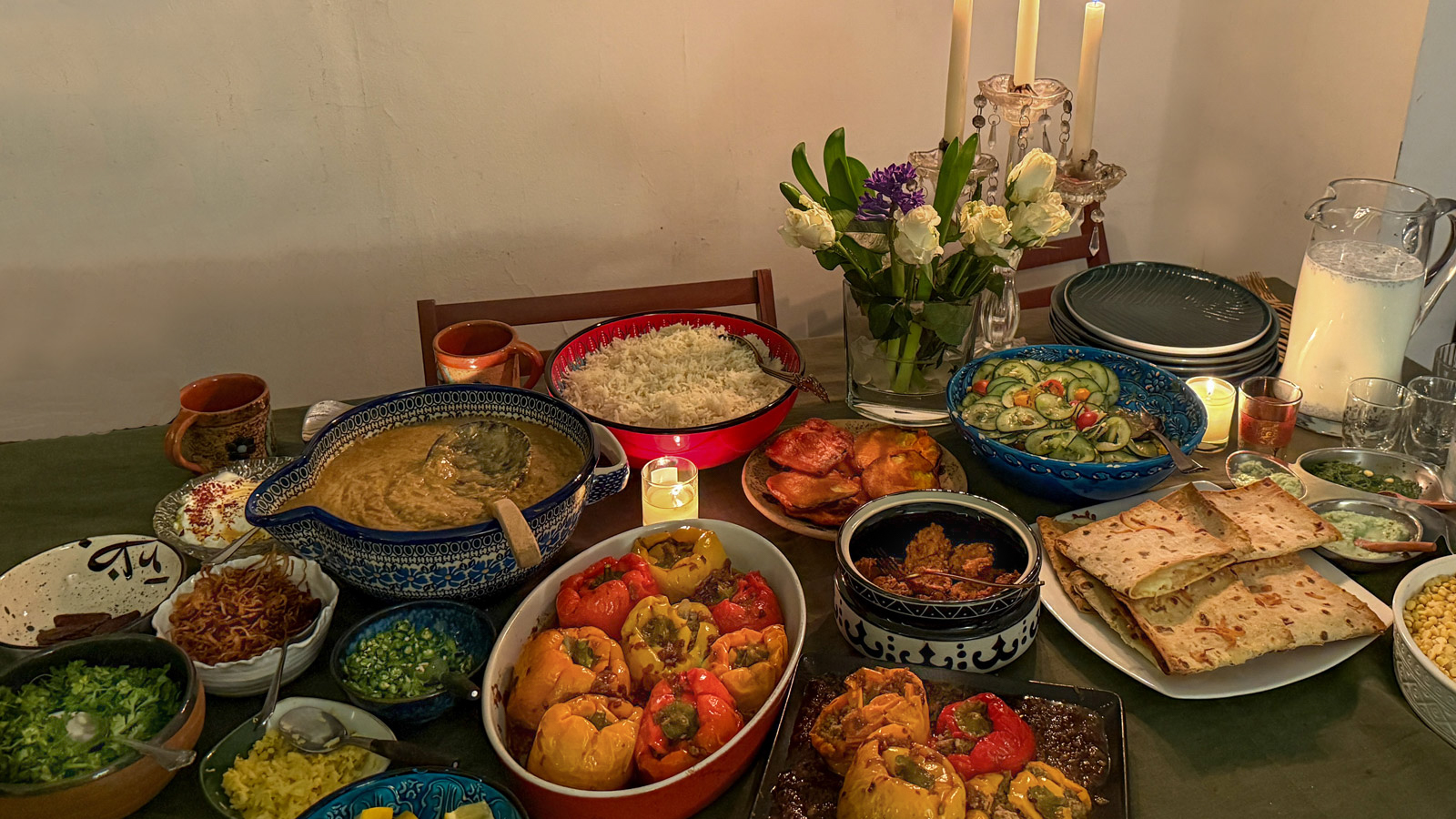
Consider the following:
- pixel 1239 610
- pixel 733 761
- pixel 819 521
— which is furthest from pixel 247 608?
pixel 1239 610

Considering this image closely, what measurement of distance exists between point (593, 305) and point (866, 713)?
1.30 metres

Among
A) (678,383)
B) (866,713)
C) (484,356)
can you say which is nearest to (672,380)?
(678,383)

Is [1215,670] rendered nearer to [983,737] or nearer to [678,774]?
[983,737]

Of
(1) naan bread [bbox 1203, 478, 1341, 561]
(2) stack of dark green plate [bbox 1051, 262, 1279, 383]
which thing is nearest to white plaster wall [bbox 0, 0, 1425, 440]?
(2) stack of dark green plate [bbox 1051, 262, 1279, 383]

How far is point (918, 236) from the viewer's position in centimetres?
155

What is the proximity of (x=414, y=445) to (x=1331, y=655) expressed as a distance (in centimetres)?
130

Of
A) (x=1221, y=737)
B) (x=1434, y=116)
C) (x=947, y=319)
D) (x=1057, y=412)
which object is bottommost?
(x=1221, y=737)

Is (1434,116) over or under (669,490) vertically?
over

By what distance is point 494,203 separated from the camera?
104 inches

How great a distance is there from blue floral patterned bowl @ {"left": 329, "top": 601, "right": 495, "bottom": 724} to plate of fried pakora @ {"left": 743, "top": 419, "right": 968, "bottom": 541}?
1.59 ft

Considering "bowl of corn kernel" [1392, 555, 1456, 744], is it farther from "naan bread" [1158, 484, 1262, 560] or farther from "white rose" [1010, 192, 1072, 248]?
"white rose" [1010, 192, 1072, 248]

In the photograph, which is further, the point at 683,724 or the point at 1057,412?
the point at 1057,412

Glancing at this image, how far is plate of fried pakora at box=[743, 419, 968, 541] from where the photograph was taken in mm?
1527

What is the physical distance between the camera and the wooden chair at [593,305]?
214 centimetres
